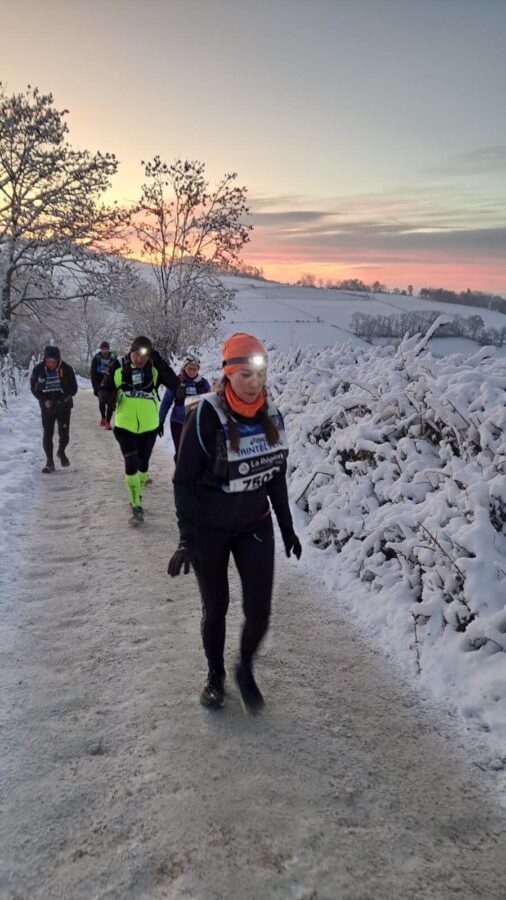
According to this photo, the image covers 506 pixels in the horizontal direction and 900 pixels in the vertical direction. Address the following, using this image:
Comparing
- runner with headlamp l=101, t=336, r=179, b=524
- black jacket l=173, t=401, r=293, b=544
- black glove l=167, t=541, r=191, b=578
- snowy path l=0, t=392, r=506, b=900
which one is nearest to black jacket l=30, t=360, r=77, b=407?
runner with headlamp l=101, t=336, r=179, b=524

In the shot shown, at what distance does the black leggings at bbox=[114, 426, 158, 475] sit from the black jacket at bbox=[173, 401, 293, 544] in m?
3.77

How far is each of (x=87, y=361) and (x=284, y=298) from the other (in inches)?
1089

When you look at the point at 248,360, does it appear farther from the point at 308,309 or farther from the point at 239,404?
the point at 308,309

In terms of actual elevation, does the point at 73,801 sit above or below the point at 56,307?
below

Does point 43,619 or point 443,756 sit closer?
point 443,756

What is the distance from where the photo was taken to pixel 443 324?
6.28m

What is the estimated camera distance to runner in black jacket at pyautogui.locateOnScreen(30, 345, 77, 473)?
29.0 ft

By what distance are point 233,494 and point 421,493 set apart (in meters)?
2.73

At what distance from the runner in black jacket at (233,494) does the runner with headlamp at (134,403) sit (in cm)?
353

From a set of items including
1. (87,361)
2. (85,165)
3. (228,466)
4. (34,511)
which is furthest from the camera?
(87,361)

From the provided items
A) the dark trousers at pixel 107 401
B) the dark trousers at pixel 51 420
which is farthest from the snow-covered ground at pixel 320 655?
the dark trousers at pixel 51 420

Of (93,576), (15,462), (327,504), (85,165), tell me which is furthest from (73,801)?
(85,165)

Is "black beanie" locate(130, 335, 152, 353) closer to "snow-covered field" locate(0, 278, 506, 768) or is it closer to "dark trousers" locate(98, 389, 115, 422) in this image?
"dark trousers" locate(98, 389, 115, 422)

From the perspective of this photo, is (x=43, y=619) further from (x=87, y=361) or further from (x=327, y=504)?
(x=87, y=361)
